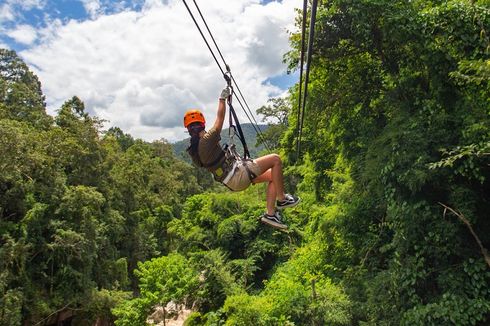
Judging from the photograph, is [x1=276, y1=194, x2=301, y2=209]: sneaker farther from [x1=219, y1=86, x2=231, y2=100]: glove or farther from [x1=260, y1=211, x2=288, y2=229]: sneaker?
[x1=219, y1=86, x2=231, y2=100]: glove

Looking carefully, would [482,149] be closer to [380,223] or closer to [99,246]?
[380,223]

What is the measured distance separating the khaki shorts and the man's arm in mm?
506

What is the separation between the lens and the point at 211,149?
4.14 m

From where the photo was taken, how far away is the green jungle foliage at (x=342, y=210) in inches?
253

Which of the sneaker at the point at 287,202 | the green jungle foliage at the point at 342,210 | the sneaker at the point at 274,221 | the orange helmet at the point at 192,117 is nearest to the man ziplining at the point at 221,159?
the orange helmet at the point at 192,117

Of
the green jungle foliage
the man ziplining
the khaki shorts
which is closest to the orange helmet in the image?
the man ziplining

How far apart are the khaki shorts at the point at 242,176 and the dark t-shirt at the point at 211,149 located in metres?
0.21

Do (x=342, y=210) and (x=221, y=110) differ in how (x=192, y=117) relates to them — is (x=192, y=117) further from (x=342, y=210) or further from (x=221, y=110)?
(x=342, y=210)

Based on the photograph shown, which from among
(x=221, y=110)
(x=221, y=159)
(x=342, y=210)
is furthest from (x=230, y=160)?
(x=342, y=210)

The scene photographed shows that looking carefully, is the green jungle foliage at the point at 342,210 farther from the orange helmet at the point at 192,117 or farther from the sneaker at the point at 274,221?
the orange helmet at the point at 192,117

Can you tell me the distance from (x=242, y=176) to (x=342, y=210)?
5.68m

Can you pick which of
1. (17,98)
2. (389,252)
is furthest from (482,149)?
(17,98)

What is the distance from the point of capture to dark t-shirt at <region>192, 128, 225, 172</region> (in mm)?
4062

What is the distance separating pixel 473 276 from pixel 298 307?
442 cm
